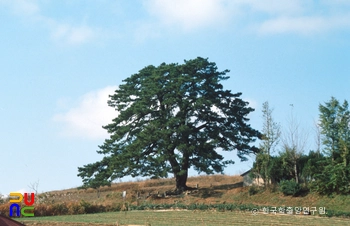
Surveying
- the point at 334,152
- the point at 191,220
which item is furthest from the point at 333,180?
the point at 191,220

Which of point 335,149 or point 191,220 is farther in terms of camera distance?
point 335,149

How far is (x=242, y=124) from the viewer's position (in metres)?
32.0

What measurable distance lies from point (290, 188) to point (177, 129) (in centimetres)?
828

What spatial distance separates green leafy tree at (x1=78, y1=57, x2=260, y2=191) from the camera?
3011cm

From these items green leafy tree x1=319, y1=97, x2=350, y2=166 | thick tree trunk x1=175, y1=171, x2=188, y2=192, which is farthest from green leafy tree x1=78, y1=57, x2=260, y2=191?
green leafy tree x1=319, y1=97, x2=350, y2=166

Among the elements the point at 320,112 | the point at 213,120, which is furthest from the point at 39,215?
the point at 320,112

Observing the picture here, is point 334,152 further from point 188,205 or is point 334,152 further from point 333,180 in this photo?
point 188,205

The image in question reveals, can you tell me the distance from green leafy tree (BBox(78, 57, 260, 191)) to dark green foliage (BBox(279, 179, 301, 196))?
17.7ft

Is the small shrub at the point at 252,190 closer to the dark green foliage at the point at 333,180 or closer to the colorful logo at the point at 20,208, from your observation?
the dark green foliage at the point at 333,180

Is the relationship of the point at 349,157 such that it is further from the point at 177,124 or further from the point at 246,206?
the point at 177,124

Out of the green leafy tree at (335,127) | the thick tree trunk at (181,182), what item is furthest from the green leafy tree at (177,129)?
the green leafy tree at (335,127)

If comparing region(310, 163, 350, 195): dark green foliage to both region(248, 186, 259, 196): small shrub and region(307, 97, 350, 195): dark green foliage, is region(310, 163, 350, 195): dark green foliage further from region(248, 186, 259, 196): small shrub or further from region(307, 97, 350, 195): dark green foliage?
region(248, 186, 259, 196): small shrub

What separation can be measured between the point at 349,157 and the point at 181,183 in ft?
37.9

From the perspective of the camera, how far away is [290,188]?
2519 cm
